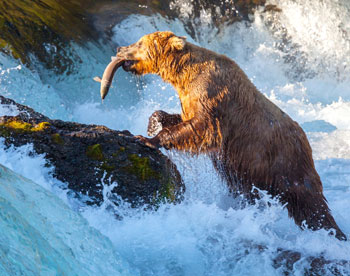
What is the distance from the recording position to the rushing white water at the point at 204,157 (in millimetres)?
4328

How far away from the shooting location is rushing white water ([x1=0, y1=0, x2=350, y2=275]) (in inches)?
170

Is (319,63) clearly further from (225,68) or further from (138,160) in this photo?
(138,160)

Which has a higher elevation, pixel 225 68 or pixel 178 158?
pixel 225 68

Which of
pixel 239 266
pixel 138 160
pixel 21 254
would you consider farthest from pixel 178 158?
pixel 21 254

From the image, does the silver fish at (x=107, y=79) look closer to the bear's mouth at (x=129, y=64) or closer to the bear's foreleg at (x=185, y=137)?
the bear's mouth at (x=129, y=64)

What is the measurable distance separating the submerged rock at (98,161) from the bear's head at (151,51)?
46.3 inches

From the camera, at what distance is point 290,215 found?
504cm

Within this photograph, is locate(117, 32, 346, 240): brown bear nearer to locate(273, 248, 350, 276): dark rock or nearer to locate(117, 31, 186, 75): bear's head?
locate(117, 31, 186, 75): bear's head

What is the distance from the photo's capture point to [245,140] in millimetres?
5129

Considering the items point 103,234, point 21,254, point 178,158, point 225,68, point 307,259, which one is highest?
point 225,68

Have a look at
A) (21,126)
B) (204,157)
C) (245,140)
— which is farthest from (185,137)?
(21,126)

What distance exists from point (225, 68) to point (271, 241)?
184cm

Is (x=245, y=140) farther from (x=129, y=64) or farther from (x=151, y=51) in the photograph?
(x=129, y=64)

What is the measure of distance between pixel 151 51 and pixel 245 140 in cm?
147
